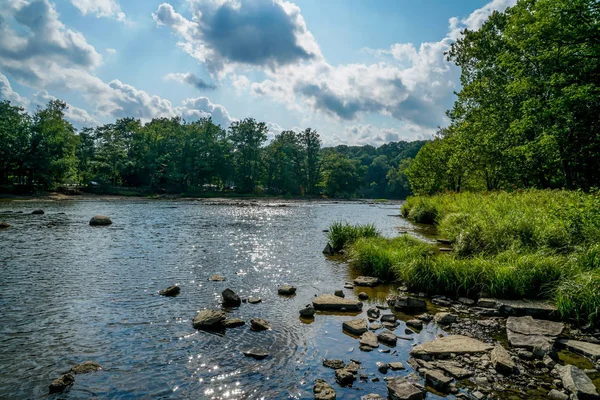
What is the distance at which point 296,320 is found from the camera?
30.5 feet

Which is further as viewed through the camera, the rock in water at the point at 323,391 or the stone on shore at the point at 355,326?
the stone on shore at the point at 355,326

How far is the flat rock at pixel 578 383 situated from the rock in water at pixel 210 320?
7.16m

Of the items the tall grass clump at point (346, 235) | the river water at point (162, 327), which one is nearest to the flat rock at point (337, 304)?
the river water at point (162, 327)

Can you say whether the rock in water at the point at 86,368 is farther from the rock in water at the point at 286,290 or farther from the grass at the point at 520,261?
the grass at the point at 520,261

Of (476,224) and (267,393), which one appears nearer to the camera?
(267,393)

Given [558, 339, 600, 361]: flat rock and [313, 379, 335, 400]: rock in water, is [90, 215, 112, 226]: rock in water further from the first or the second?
[558, 339, 600, 361]: flat rock

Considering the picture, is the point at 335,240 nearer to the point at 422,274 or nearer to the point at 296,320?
the point at 422,274

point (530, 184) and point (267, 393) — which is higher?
point (530, 184)

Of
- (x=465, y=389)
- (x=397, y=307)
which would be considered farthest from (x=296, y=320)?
(x=465, y=389)

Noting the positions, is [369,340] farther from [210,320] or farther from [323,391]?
[210,320]

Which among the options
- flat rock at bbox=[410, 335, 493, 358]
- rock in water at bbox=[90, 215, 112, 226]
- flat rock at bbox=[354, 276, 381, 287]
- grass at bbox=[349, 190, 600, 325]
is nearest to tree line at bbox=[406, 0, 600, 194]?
grass at bbox=[349, 190, 600, 325]

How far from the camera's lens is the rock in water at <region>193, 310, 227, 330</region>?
8.55 m

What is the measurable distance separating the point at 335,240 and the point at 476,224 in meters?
7.67

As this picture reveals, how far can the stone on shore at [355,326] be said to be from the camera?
8.27 m
